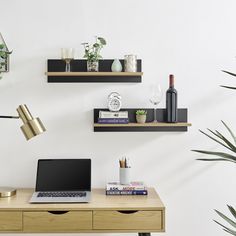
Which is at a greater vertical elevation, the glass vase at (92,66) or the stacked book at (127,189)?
the glass vase at (92,66)

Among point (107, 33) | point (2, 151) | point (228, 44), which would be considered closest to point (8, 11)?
point (107, 33)

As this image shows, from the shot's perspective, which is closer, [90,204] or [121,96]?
[90,204]

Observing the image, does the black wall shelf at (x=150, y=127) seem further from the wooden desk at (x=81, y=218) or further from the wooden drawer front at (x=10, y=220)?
the wooden drawer front at (x=10, y=220)

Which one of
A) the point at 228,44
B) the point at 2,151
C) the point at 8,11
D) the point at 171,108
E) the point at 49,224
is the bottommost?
the point at 49,224

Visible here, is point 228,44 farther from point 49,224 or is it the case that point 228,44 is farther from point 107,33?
point 49,224

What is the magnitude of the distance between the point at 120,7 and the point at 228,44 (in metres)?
0.77

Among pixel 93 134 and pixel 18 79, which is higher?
pixel 18 79

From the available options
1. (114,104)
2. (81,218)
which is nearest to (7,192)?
(81,218)

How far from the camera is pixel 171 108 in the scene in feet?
9.25

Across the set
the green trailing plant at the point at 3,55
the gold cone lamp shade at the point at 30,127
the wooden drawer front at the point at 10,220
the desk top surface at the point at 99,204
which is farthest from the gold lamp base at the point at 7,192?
the green trailing plant at the point at 3,55

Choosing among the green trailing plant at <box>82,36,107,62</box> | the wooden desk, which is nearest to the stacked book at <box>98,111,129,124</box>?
the green trailing plant at <box>82,36,107,62</box>

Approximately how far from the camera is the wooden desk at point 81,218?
242 cm

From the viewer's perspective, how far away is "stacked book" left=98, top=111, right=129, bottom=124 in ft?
9.10

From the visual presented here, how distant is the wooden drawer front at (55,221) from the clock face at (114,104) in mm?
727
